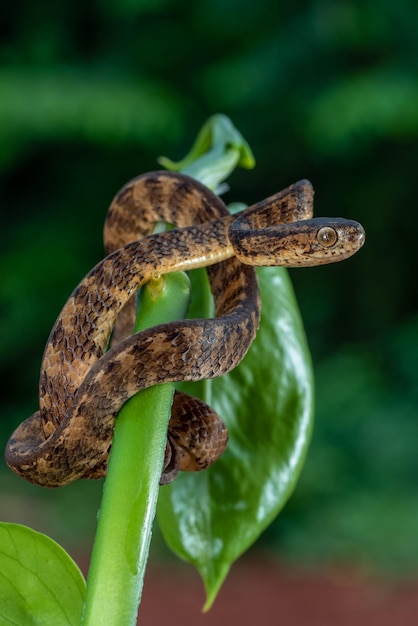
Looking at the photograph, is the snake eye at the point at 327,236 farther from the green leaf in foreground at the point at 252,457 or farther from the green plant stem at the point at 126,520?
the green plant stem at the point at 126,520

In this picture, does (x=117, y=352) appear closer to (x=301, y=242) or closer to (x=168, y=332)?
(x=168, y=332)

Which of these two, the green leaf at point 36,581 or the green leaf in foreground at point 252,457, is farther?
the green leaf in foreground at point 252,457

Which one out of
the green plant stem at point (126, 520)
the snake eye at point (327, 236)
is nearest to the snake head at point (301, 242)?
the snake eye at point (327, 236)

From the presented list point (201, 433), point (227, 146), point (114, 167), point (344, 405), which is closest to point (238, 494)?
point (201, 433)

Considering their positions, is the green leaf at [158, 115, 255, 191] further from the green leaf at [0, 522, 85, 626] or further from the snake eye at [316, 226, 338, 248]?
the green leaf at [0, 522, 85, 626]

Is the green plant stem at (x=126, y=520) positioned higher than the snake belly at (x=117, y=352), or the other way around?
the snake belly at (x=117, y=352)

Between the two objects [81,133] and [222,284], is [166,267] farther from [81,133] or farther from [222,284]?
[81,133]

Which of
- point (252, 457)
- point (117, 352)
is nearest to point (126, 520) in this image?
point (117, 352)

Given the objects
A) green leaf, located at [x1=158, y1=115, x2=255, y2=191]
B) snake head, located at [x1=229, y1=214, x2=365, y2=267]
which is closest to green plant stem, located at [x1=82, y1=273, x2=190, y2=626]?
snake head, located at [x1=229, y1=214, x2=365, y2=267]
